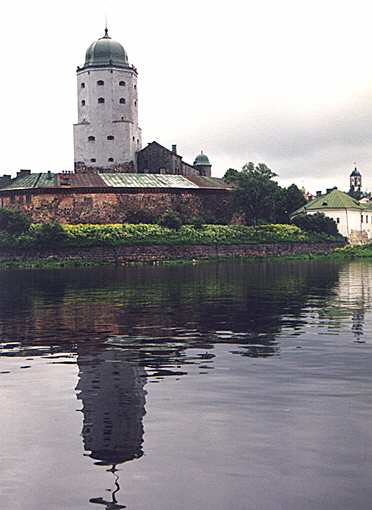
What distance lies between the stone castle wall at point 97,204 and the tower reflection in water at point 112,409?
7542cm

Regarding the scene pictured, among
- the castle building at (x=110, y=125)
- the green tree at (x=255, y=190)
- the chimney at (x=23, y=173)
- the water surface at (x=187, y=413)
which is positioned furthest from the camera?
the castle building at (x=110, y=125)

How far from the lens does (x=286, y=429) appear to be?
9.94 meters

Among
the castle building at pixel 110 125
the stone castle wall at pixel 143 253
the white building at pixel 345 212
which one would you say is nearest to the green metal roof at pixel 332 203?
the white building at pixel 345 212

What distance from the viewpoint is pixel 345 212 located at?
326 feet

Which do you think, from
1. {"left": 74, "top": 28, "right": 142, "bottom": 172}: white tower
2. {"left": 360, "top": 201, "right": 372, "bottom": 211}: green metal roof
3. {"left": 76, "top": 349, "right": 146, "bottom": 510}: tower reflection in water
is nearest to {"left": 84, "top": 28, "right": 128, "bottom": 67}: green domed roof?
{"left": 74, "top": 28, "right": 142, "bottom": 172}: white tower

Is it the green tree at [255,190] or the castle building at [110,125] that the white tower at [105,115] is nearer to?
the castle building at [110,125]

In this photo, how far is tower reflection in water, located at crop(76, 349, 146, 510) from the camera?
906 centimetres

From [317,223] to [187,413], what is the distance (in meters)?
82.6

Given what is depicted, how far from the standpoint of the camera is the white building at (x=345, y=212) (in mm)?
99562

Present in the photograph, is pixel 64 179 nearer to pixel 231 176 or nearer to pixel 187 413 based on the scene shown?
pixel 231 176

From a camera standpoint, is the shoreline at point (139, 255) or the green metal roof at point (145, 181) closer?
the shoreline at point (139, 255)

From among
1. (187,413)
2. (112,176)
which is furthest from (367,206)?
(187,413)

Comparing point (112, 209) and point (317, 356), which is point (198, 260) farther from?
point (317, 356)

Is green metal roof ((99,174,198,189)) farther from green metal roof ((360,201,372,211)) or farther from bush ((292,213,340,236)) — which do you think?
green metal roof ((360,201,372,211))
